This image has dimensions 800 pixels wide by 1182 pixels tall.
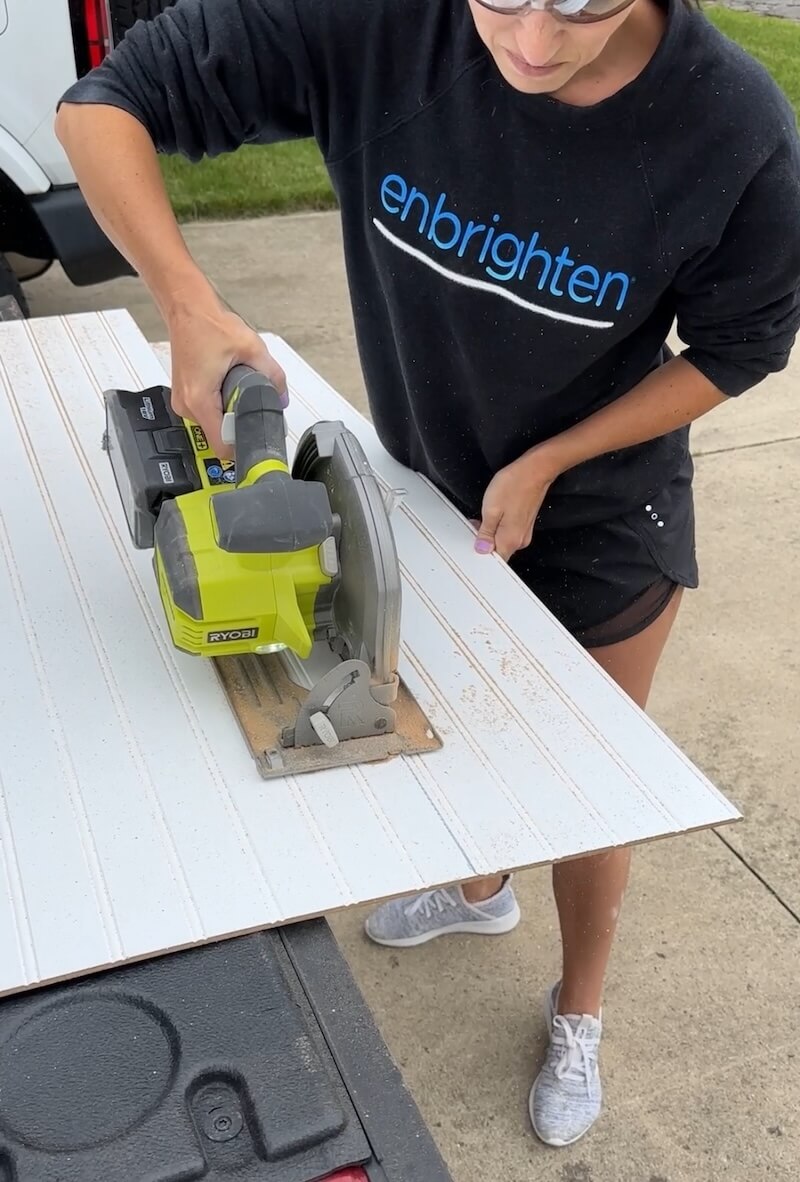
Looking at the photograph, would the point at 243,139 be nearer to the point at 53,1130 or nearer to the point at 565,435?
the point at 565,435

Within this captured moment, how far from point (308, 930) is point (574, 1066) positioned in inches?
44.9

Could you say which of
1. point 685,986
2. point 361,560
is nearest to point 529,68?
point 361,560

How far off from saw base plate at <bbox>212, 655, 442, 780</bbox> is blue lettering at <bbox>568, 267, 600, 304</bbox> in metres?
0.55

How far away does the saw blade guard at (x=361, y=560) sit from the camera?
1245mm

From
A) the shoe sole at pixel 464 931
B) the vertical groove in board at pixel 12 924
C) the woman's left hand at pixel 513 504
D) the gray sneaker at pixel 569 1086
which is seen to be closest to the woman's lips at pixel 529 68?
the woman's left hand at pixel 513 504

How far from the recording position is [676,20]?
135 cm

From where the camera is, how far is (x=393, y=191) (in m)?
1.52

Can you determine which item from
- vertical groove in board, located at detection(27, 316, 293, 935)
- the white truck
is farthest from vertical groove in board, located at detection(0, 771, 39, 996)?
the white truck

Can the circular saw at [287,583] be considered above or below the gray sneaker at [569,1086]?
above

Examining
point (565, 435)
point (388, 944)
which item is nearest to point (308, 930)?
point (565, 435)

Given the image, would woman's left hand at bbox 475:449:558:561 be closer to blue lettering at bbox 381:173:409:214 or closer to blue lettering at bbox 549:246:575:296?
blue lettering at bbox 549:246:575:296

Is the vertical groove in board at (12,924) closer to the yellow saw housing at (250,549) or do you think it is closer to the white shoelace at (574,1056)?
the yellow saw housing at (250,549)

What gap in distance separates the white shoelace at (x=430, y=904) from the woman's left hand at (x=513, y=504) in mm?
942

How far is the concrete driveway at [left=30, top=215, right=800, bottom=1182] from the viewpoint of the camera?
2002 millimetres
